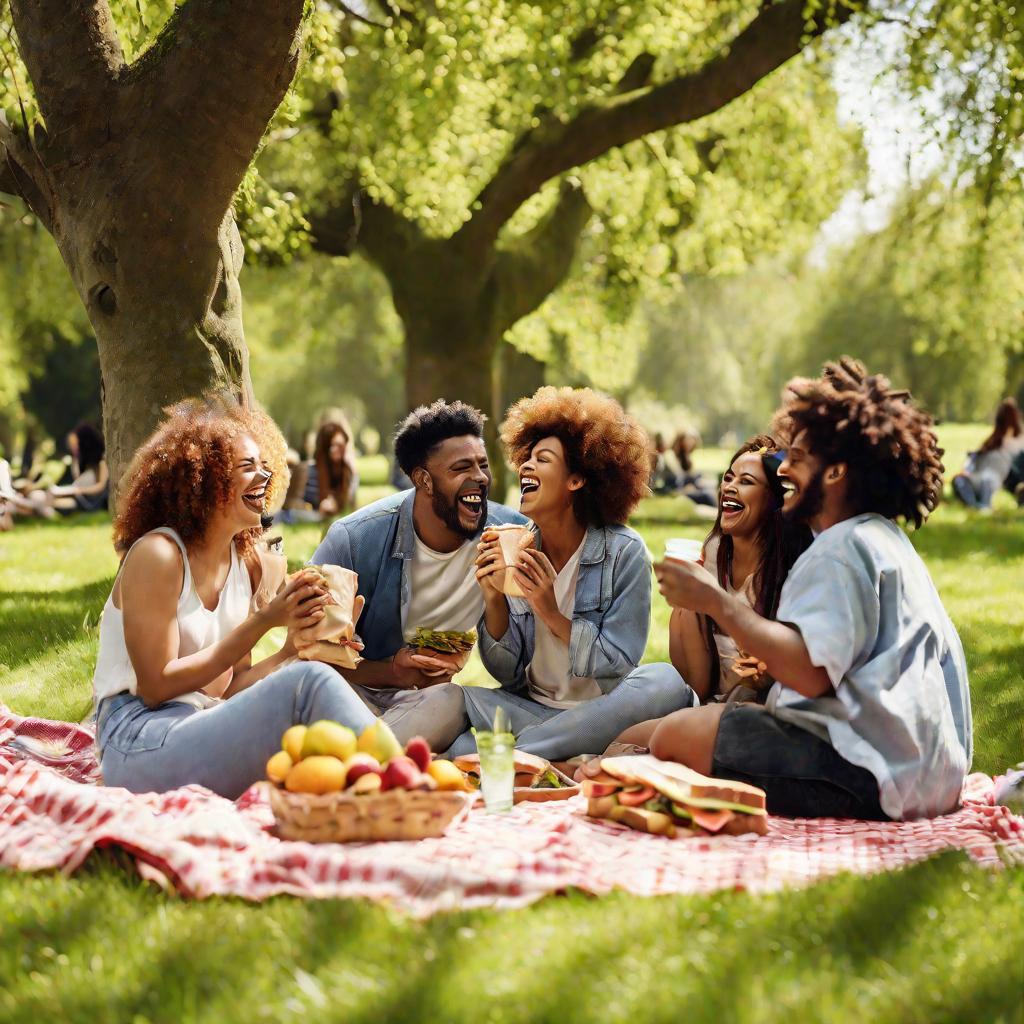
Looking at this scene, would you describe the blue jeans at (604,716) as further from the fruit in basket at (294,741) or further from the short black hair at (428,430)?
the fruit in basket at (294,741)

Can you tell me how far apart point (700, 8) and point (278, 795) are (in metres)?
12.1

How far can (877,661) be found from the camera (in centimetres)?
451

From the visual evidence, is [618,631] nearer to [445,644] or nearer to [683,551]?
[445,644]

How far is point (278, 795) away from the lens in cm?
422

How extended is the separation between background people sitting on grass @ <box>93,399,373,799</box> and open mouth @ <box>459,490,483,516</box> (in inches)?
38.3

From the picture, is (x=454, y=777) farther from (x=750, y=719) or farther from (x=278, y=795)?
(x=750, y=719)

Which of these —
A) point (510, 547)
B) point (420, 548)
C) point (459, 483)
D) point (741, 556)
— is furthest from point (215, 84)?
point (741, 556)

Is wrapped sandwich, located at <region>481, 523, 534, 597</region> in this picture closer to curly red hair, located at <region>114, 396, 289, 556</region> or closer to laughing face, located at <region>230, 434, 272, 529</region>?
laughing face, located at <region>230, 434, 272, 529</region>

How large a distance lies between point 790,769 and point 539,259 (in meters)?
13.5

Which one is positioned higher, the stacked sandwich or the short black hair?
the short black hair

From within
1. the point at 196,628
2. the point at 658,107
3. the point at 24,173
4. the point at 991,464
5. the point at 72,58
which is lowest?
the point at 991,464

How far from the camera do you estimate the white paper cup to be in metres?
4.64

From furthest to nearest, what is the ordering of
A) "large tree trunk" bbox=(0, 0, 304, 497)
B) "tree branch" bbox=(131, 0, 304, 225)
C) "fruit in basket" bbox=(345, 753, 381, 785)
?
"large tree trunk" bbox=(0, 0, 304, 497) → "tree branch" bbox=(131, 0, 304, 225) → "fruit in basket" bbox=(345, 753, 381, 785)

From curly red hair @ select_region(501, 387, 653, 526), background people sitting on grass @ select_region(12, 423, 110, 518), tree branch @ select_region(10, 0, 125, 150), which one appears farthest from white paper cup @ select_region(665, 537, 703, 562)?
background people sitting on grass @ select_region(12, 423, 110, 518)
